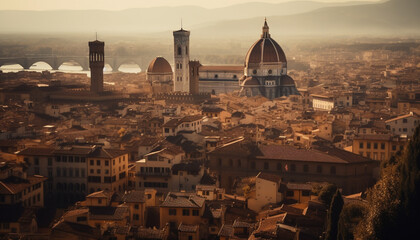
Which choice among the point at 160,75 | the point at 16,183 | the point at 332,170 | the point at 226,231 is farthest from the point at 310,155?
the point at 160,75

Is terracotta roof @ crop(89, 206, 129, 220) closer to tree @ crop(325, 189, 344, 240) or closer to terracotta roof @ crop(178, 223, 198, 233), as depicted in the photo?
terracotta roof @ crop(178, 223, 198, 233)

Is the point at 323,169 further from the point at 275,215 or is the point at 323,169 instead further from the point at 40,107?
the point at 40,107

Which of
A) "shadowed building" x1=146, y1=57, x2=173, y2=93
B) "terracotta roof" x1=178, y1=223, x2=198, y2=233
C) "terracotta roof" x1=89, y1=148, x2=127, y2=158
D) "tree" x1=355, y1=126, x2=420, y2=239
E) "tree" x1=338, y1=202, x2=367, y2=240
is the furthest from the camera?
"shadowed building" x1=146, y1=57, x2=173, y2=93

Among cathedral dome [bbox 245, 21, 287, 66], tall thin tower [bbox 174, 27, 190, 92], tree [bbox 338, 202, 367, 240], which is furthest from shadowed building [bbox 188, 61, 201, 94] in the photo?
tree [bbox 338, 202, 367, 240]

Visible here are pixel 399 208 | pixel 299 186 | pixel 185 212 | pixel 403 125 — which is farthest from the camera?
pixel 403 125

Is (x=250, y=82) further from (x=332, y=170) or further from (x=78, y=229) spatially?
(x=78, y=229)

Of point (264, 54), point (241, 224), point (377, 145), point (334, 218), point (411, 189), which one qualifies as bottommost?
point (241, 224)
